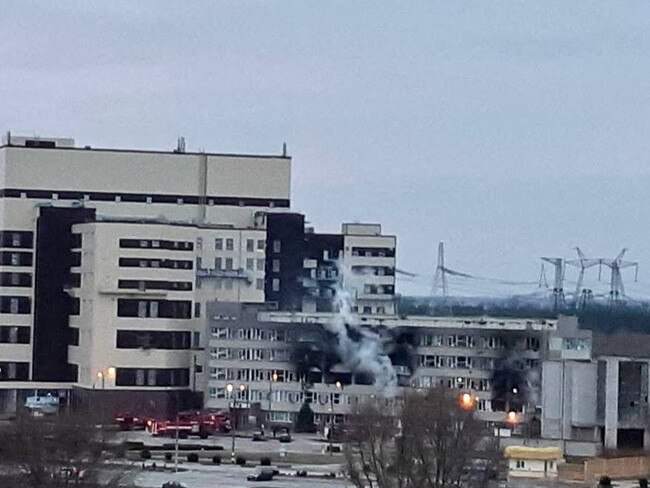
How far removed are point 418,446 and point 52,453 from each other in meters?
7.29

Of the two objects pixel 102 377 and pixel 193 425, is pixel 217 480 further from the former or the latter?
pixel 102 377

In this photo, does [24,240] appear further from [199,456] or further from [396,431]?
[396,431]

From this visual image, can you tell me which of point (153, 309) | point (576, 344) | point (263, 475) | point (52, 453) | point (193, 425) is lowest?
point (263, 475)

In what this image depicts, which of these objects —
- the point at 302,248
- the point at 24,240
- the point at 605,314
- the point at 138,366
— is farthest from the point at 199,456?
the point at 605,314

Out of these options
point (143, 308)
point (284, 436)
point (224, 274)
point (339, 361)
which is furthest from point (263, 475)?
point (224, 274)

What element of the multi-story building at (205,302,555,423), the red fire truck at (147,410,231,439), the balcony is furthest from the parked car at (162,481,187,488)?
the balcony

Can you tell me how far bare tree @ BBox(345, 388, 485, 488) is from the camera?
45.8 m

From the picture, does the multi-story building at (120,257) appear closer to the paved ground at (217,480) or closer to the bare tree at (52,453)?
the paved ground at (217,480)

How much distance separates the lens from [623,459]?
6134cm

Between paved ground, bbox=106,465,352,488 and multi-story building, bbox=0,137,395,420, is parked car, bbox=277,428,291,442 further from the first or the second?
paved ground, bbox=106,465,352,488

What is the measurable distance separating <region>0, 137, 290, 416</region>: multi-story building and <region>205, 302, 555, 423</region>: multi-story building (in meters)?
1.55

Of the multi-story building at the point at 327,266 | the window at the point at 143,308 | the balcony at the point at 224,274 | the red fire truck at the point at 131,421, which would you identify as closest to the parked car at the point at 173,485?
the red fire truck at the point at 131,421

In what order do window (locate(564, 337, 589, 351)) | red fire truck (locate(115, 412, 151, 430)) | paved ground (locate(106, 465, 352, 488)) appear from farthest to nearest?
red fire truck (locate(115, 412, 151, 430))
window (locate(564, 337, 589, 351))
paved ground (locate(106, 465, 352, 488))

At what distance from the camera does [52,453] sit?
44969 millimetres
